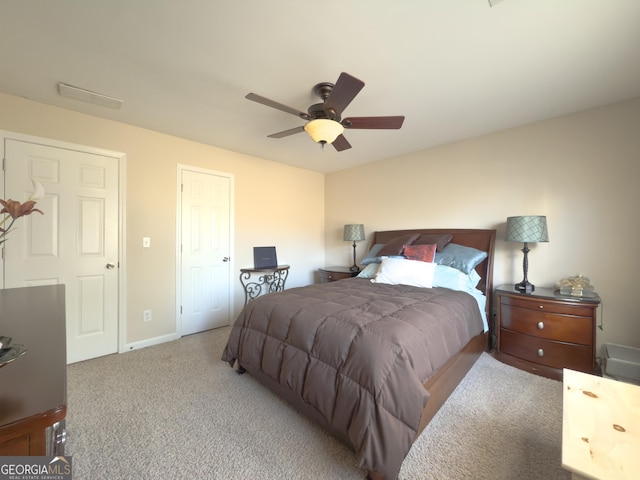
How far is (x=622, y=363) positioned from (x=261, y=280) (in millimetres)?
3797

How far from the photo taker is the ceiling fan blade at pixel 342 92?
1488 millimetres

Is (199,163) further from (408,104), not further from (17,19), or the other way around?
(408,104)

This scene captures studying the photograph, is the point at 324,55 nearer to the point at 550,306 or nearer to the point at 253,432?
the point at 253,432

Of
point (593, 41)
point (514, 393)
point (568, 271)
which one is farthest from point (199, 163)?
point (568, 271)

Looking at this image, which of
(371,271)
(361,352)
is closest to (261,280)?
(371,271)

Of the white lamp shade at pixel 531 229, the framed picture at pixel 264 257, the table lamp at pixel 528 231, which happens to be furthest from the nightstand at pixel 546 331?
the framed picture at pixel 264 257

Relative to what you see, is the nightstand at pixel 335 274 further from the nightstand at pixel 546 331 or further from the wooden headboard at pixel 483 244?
the nightstand at pixel 546 331

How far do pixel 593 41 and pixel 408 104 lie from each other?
1.15m

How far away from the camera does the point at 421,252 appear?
2.90 meters

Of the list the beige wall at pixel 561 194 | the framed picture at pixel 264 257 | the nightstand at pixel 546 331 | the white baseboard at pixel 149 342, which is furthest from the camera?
the framed picture at pixel 264 257

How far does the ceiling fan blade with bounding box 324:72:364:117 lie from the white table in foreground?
1.89m

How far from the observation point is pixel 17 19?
145 cm

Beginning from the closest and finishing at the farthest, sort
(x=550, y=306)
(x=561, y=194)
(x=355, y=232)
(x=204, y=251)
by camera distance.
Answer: (x=550, y=306) < (x=561, y=194) < (x=204, y=251) < (x=355, y=232)

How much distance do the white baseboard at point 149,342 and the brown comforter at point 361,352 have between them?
1.27 m
